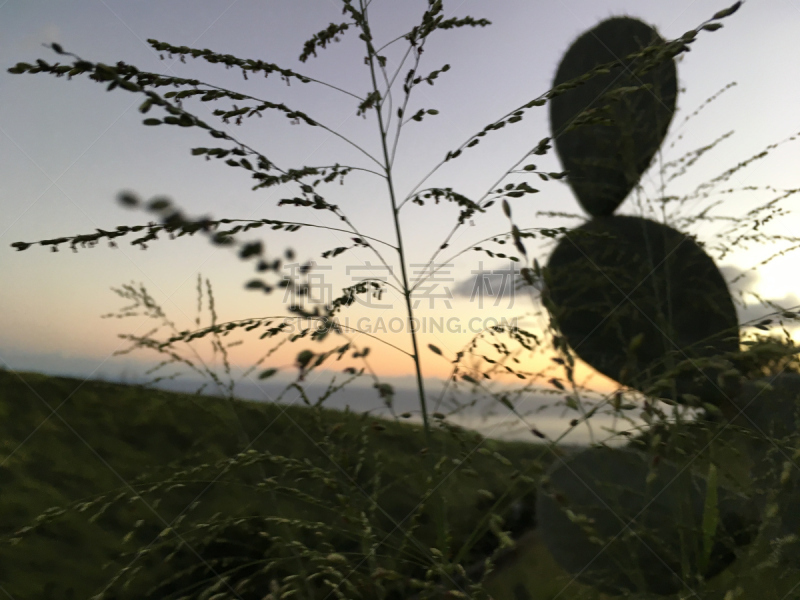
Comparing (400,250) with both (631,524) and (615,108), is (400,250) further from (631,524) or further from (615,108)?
(615,108)

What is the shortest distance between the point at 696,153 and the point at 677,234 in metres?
0.99

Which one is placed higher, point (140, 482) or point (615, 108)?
point (615, 108)

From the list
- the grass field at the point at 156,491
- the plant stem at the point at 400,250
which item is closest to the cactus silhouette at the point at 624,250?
the grass field at the point at 156,491

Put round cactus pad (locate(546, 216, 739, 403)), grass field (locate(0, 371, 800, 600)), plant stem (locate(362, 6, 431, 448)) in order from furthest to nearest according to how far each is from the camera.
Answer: round cactus pad (locate(546, 216, 739, 403))
grass field (locate(0, 371, 800, 600))
plant stem (locate(362, 6, 431, 448))

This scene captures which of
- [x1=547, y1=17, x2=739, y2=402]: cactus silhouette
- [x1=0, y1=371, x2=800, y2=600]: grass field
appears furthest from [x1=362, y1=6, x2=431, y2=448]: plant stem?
[x1=547, y1=17, x2=739, y2=402]: cactus silhouette

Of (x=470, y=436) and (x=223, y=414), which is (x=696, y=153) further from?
(x=223, y=414)

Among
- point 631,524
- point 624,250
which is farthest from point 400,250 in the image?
point 624,250

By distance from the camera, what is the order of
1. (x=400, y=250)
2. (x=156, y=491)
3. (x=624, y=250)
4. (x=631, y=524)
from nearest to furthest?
(x=400, y=250), (x=631, y=524), (x=156, y=491), (x=624, y=250)

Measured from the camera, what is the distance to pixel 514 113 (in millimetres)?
1033

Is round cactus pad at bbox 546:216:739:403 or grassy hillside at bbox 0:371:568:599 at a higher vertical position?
round cactus pad at bbox 546:216:739:403

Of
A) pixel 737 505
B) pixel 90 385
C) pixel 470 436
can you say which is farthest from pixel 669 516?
pixel 90 385

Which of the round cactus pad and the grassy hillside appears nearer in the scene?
A: the grassy hillside

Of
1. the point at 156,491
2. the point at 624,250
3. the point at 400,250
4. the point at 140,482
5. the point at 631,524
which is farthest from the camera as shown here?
the point at 624,250

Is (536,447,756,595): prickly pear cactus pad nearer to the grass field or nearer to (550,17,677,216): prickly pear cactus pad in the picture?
the grass field
